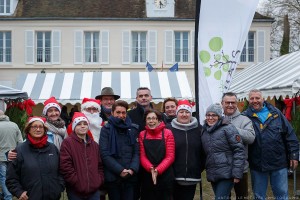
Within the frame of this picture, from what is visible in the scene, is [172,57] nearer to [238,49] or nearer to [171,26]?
[171,26]

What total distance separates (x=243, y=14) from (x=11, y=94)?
5.78 meters

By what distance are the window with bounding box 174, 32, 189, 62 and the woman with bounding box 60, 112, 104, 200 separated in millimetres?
21047

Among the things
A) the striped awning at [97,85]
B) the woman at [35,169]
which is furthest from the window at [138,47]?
the woman at [35,169]

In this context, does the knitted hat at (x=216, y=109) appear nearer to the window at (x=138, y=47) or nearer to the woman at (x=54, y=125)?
the woman at (x=54, y=125)

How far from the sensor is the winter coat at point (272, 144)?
5656mm

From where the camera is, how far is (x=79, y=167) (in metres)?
4.98

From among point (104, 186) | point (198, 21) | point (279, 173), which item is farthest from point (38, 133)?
point (279, 173)

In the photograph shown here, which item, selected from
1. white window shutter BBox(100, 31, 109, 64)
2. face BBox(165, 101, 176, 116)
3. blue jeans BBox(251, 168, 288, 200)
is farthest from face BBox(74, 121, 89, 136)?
white window shutter BBox(100, 31, 109, 64)

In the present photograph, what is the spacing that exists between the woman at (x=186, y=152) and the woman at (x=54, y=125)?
1.26 metres

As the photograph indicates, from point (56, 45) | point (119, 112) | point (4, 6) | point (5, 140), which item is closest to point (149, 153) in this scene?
point (119, 112)

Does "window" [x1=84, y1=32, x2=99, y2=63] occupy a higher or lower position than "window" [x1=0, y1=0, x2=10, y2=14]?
lower

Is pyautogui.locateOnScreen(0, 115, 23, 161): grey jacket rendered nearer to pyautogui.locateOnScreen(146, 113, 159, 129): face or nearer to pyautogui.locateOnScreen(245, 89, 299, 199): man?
pyautogui.locateOnScreen(146, 113, 159, 129): face

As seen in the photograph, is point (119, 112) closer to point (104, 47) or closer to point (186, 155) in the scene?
point (186, 155)

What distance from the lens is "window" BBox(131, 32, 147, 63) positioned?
2600 centimetres
